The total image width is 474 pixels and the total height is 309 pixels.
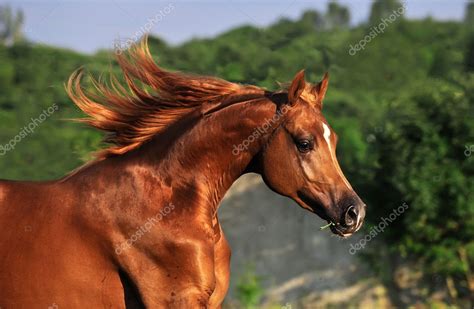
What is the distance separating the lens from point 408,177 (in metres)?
9.48

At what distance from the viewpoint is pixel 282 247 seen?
10984mm

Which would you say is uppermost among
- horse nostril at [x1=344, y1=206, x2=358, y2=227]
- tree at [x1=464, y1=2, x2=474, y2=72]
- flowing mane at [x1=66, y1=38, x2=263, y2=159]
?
flowing mane at [x1=66, y1=38, x2=263, y2=159]

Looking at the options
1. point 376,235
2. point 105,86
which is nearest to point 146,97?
point 105,86

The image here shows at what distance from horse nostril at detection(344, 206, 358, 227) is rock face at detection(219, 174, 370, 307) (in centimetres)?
685

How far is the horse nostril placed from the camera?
12.9ft

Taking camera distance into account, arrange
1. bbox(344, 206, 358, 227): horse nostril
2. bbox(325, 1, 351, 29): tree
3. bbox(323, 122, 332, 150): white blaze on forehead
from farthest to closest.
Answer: bbox(325, 1, 351, 29): tree, bbox(323, 122, 332, 150): white blaze on forehead, bbox(344, 206, 358, 227): horse nostril

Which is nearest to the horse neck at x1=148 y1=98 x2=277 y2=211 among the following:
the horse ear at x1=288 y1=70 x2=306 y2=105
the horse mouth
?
the horse ear at x1=288 y1=70 x2=306 y2=105

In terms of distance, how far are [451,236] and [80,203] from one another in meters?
6.58
